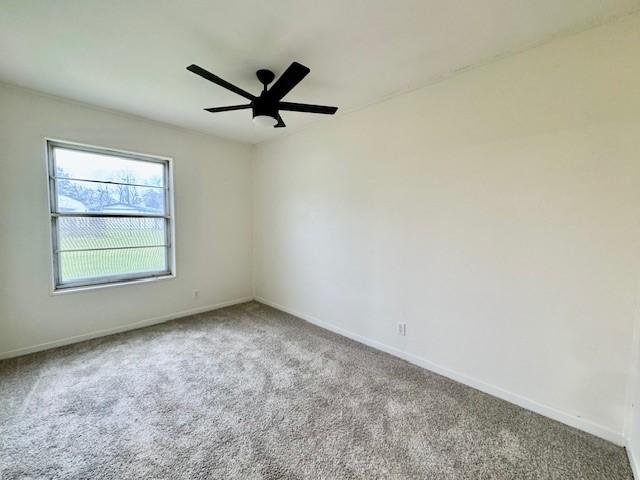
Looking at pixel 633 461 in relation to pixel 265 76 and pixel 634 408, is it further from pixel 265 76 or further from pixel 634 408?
pixel 265 76

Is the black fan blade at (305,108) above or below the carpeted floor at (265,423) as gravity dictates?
above

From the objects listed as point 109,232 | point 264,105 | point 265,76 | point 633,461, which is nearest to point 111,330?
point 109,232

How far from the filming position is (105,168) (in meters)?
3.14

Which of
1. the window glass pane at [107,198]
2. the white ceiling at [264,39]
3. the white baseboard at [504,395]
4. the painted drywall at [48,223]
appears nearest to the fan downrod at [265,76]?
the white ceiling at [264,39]

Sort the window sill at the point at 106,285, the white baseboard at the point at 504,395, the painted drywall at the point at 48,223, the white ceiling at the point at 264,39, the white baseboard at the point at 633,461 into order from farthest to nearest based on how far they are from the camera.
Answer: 1. the window sill at the point at 106,285
2. the painted drywall at the point at 48,223
3. the white baseboard at the point at 504,395
4. the white ceiling at the point at 264,39
5. the white baseboard at the point at 633,461

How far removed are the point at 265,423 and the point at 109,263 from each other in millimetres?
2743

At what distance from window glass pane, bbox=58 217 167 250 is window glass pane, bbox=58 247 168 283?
0.08 m

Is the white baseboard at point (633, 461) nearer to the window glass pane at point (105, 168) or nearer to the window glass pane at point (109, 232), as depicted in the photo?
the window glass pane at point (109, 232)

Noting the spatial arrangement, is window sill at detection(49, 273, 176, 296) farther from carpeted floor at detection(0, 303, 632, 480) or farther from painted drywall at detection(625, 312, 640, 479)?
painted drywall at detection(625, 312, 640, 479)

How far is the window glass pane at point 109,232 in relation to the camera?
2930 millimetres

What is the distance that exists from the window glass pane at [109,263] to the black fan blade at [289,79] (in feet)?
8.90

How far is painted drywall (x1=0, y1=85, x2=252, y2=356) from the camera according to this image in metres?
2.58

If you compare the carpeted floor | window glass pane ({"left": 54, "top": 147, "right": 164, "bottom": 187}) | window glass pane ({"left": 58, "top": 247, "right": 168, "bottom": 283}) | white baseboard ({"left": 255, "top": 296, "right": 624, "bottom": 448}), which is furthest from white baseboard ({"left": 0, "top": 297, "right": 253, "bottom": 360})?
white baseboard ({"left": 255, "top": 296, "right": 624, "bottom": 448})

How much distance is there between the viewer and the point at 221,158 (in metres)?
4.05
